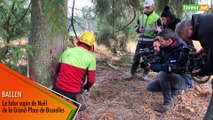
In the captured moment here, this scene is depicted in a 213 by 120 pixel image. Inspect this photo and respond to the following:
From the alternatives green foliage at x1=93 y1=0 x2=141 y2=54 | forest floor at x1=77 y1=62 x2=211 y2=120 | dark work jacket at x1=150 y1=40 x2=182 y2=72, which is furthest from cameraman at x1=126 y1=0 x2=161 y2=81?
dark work jacket at x1=150 y1=40 x2=182 y2=72

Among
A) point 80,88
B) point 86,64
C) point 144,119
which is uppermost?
point 86,64

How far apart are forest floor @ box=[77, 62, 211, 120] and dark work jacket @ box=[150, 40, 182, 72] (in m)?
0.80

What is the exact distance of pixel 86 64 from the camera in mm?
3736

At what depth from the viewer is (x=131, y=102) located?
4977 millimetres

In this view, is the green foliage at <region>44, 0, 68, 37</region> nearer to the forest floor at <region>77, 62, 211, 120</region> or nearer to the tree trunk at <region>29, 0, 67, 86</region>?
the tree trunk at <region>29, 0, 67, 86</region>

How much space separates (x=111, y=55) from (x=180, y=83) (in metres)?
3.95

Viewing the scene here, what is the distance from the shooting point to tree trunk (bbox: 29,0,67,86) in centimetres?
413

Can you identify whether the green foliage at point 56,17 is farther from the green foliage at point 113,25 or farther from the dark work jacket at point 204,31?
the green foliage at point 113,25

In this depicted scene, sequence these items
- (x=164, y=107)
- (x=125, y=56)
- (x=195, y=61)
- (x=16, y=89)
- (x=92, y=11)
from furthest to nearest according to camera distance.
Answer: (x=125, y=56) < (x=92, y=11) < (x=164, y=107) < (x=195, y=61) < (x=16, y=89)

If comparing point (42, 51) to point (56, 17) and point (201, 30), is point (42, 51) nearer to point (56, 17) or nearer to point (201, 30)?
point (201, 30)

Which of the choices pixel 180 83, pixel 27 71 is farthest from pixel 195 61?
pixel 27 71

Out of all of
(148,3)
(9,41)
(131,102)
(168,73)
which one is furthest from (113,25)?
(9,41)

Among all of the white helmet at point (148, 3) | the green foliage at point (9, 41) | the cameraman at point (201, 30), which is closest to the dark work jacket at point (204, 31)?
the cameraman at point (201, 30)

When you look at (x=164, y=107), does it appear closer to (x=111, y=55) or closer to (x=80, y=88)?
(x=80, y=88)
